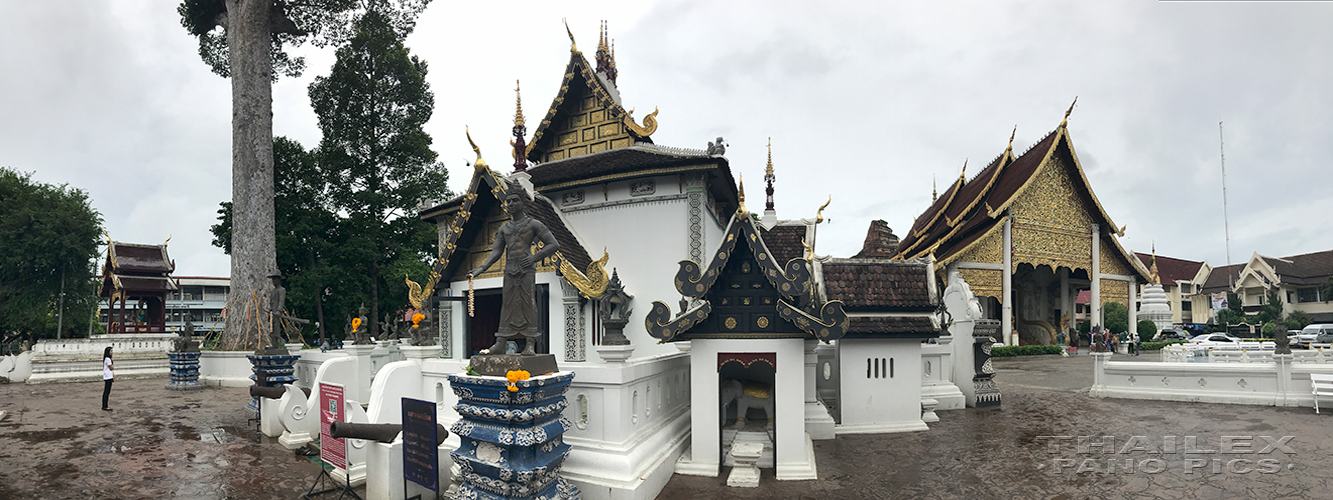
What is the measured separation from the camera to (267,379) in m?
12.1

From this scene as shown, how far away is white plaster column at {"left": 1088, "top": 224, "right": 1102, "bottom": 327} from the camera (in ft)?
98.7

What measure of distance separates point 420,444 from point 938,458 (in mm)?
6990

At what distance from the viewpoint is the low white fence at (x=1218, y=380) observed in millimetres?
13047

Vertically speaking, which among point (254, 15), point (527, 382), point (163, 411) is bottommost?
point (163, 411)

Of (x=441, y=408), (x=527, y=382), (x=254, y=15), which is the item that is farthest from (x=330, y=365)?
(x=254, y=15)

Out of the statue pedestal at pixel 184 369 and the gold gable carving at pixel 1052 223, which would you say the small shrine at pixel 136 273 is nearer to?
the statue pedestal at pixel 184 369

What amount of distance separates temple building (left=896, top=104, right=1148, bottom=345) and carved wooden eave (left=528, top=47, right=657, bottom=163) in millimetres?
17224

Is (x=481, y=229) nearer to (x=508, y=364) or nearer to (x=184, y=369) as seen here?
(x=508, y=364)

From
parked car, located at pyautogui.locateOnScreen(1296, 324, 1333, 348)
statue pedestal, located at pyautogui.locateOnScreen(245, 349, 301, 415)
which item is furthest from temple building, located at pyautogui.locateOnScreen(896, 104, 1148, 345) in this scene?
statue pedestal, located at pyautogui.locateOnScreen(245, 349, 301, 415)

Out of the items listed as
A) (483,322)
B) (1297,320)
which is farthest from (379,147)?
(1297,320)

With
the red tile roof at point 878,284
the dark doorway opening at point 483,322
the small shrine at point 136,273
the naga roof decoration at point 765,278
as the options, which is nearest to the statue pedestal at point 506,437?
the naga roof decoration at point 765,278

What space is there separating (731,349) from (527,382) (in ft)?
10.1

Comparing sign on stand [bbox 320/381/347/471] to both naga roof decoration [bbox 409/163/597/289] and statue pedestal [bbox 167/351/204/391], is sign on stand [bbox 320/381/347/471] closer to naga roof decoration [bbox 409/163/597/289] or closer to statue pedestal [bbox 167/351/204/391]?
naga roof decoration [bbox 409/163/597/289]

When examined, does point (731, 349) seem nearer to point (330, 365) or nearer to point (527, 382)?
point (527, 382)
